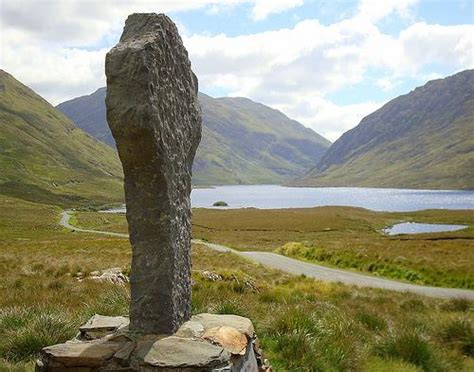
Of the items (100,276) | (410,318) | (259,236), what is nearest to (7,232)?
(259,236)

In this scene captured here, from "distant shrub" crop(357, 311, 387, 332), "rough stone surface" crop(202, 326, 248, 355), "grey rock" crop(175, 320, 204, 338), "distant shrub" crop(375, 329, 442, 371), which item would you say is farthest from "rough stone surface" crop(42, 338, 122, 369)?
"distant shrub" crop(357, 311, 387, 332)

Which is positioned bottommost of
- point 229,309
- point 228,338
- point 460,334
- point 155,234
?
point 460,334

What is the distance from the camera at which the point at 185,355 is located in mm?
6035

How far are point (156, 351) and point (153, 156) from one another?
250 centimetres

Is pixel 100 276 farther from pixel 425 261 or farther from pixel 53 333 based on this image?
pixel 425 261

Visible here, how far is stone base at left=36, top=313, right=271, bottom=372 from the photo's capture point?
5.95 metres

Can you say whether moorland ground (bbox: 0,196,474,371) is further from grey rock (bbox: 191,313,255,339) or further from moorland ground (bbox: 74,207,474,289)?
moorland ground (bbox: 74,207,474,289)

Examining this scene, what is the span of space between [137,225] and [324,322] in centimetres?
568

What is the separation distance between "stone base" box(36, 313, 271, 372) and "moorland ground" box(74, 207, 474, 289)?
26.1m

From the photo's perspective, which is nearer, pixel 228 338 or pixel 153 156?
pixel 153 156

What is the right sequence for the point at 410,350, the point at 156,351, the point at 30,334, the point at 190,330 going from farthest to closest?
the point at 410,350
the point at 30,334
the point at 190,330
the point at 156,351

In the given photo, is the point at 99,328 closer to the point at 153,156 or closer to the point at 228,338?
the point at 228,338

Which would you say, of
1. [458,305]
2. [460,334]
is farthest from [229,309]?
[458,305]

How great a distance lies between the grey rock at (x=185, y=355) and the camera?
586 cm
